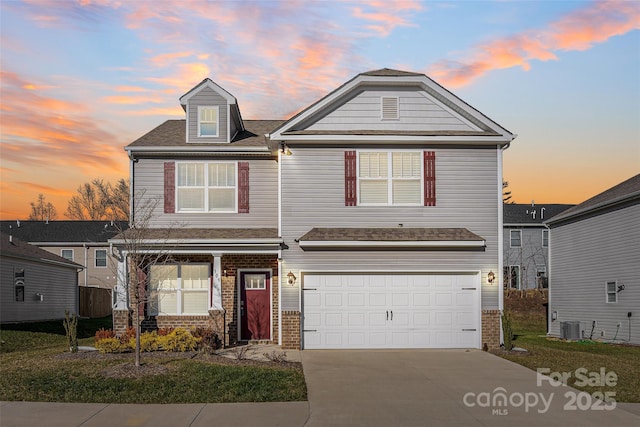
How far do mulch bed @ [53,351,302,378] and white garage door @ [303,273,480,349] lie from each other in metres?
3.51

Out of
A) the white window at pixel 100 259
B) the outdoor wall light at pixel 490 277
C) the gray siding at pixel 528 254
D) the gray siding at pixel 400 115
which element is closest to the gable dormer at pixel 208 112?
the gray siding at pixel 400 115

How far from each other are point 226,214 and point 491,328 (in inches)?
347

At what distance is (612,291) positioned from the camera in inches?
979

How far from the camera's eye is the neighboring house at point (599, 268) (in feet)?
Result: 76.7

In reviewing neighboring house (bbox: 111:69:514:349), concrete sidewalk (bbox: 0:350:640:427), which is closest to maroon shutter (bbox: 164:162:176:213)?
neighboring house (bbox: 111:69:514:349)

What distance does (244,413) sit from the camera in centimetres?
1119

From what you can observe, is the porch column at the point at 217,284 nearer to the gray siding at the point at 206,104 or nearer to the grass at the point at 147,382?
the grass at the point at 147,382

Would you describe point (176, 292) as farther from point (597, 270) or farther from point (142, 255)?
point (597, 270)

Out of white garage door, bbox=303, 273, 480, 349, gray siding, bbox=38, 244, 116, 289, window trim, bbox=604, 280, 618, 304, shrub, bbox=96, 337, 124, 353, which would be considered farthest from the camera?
gray siding, bbox=38, 244, 116, 289

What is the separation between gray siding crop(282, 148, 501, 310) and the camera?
19844 mm

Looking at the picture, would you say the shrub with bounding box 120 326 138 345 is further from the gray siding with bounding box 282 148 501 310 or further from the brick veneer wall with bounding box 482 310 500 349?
the brick veneer wall with bounding box 482 310 500 349

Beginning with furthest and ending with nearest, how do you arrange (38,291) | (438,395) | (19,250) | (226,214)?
(38,291) → (19,250) → (226,214) → (438,395)

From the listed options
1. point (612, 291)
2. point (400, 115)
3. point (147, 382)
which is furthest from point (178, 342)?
point (612, 291)

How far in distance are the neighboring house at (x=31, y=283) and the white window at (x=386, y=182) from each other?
15.9 meters
